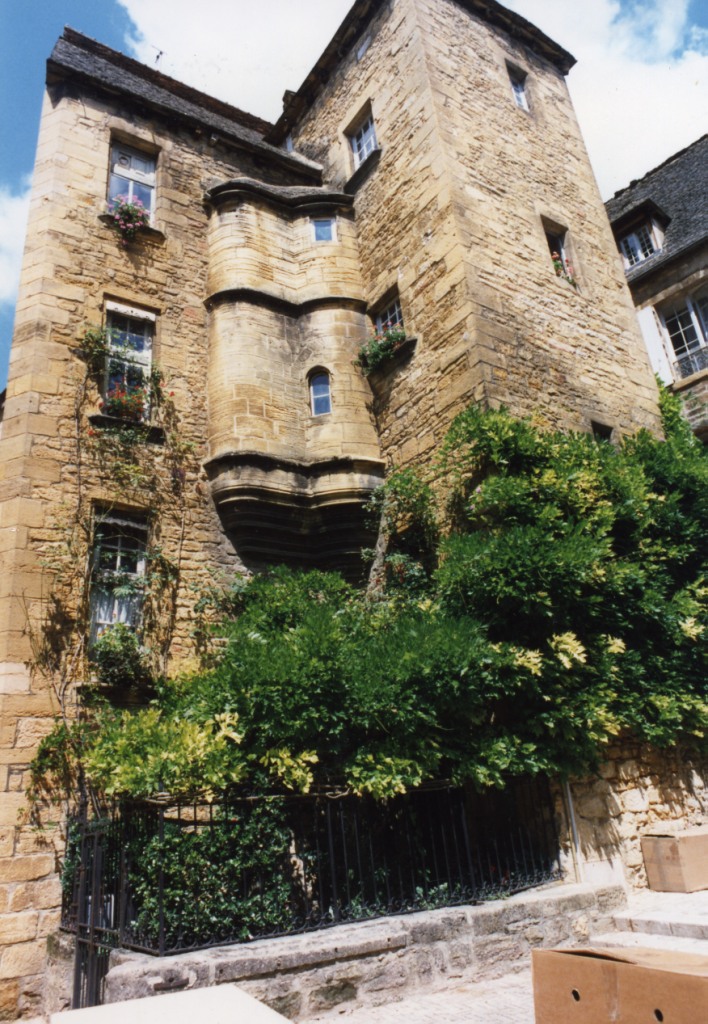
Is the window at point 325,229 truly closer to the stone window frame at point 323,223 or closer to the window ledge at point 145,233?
the stone window frame at point 323,223

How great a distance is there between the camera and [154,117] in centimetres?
1153

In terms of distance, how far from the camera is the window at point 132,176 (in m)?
10.9

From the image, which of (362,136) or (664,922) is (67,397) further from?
(664,922)

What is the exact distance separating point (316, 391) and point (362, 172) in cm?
446

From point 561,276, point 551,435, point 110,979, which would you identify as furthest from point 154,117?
point 110,979

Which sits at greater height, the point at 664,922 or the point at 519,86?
the point at 519,86

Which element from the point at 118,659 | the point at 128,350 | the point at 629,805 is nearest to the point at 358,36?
the point at 128,350

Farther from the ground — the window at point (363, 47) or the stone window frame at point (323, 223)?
the window at point (363, 47)

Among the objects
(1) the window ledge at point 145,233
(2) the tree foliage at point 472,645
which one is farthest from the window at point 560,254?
(1) the window ledge at point 145,233

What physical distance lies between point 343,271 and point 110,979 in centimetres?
997

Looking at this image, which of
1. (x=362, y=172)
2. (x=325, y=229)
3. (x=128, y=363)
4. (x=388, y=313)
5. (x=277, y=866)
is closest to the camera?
(x=277, y=866)

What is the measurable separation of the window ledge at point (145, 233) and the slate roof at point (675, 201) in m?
9.16

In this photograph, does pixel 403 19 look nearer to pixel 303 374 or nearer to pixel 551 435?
pixel 303 374

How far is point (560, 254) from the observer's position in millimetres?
11867
